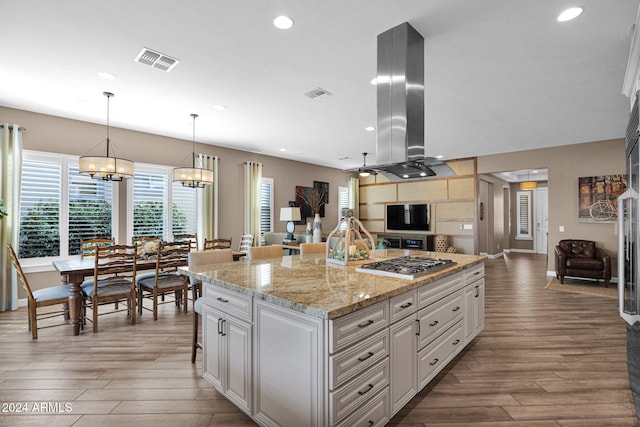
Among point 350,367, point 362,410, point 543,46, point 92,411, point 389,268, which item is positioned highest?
point 543,46

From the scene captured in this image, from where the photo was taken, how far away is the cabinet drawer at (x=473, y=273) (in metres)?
2.86

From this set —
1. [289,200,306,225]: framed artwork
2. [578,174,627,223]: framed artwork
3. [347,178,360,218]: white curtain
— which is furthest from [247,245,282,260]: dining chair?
[347,178,360,218]: white curtain

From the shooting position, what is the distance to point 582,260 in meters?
5.86

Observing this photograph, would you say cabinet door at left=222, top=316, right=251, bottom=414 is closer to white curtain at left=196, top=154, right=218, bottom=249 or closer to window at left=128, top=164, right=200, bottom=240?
window at left=128, top=164, right=200, bottom=240

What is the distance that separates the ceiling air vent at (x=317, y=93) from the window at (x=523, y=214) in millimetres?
9922

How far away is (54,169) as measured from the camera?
15.8 feet

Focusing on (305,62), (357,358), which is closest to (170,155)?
(305,62)

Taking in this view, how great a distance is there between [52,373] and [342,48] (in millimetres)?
3665

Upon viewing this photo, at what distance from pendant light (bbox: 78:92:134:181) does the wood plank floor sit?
70.5 inches

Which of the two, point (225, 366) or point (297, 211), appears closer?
point (225, 366)

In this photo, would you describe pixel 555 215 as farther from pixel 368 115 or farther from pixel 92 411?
pixel 92 411

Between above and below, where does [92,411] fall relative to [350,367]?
below

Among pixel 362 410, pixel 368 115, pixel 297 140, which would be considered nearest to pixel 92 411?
pixel 362 410

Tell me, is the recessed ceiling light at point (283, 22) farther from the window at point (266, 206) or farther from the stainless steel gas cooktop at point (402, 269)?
the window at point (266, 206)
